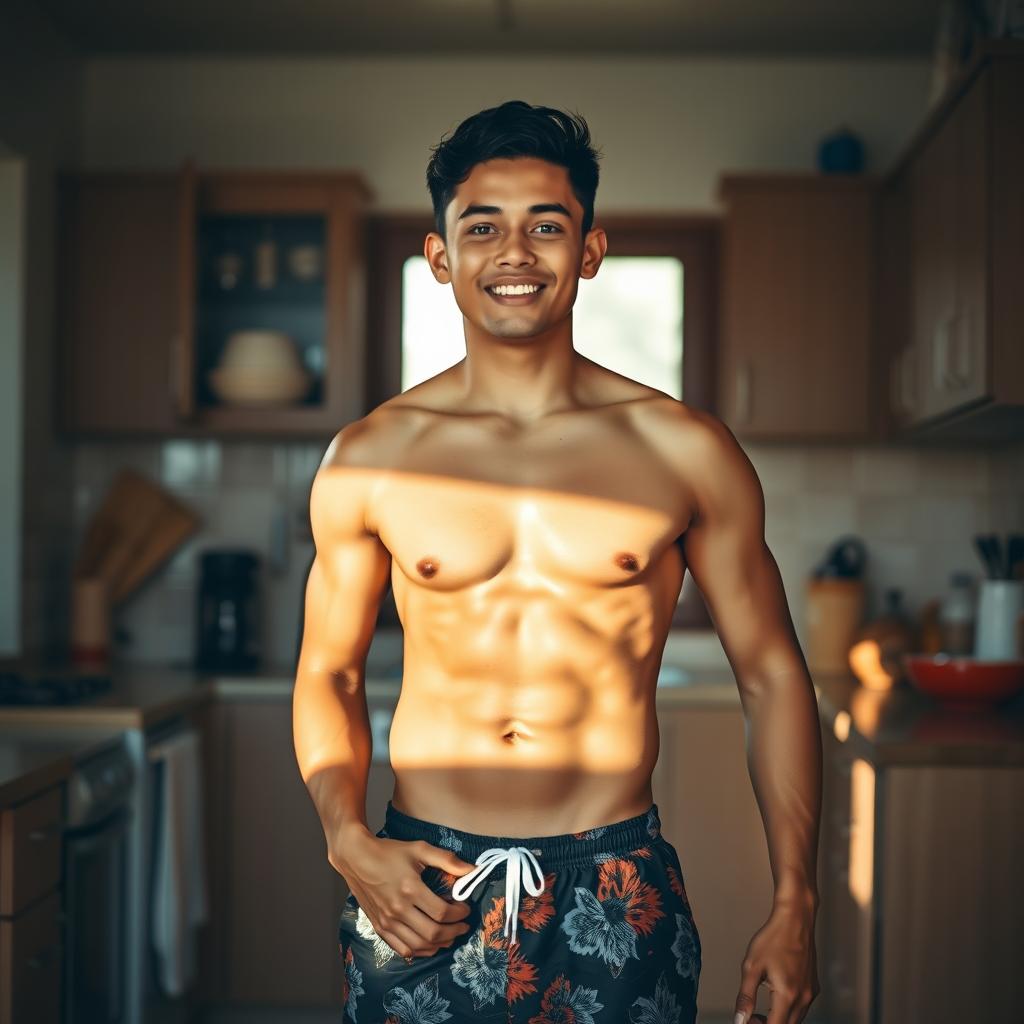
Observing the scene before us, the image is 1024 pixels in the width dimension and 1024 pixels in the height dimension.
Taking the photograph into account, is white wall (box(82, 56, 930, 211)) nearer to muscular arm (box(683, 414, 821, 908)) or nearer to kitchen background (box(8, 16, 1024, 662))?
kitchen background (box(8, 16, 1024, 662))

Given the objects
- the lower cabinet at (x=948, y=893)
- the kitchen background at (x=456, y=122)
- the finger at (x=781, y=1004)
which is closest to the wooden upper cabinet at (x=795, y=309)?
the kitchen background at (x=456, y=122)

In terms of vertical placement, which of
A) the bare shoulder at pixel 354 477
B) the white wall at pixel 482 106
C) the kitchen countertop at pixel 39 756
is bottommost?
the kitchen countertop at pixel 39 756

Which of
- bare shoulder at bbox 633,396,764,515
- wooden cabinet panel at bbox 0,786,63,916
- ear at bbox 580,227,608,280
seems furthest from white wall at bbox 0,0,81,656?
bare shoulder at bbox 633,396,764,515

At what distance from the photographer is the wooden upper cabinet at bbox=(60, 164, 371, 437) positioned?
3447 millimetres

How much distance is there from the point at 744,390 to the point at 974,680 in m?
1.03

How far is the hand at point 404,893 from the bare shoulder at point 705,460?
46cm

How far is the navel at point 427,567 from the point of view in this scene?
1.34 m

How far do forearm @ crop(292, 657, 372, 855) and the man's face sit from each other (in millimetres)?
421

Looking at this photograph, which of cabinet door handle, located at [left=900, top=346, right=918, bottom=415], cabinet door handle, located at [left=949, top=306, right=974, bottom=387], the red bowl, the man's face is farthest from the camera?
cabinet door handle, located at [left=900, top=346, right=918, bottom=415]

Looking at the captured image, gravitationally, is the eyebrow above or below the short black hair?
below

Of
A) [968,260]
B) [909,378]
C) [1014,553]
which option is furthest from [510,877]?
[909,378]

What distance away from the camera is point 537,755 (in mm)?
1332

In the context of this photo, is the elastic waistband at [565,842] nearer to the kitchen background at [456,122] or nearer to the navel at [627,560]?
the navel at [627,560]

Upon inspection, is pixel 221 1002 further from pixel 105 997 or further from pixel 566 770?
pixel 566 770
